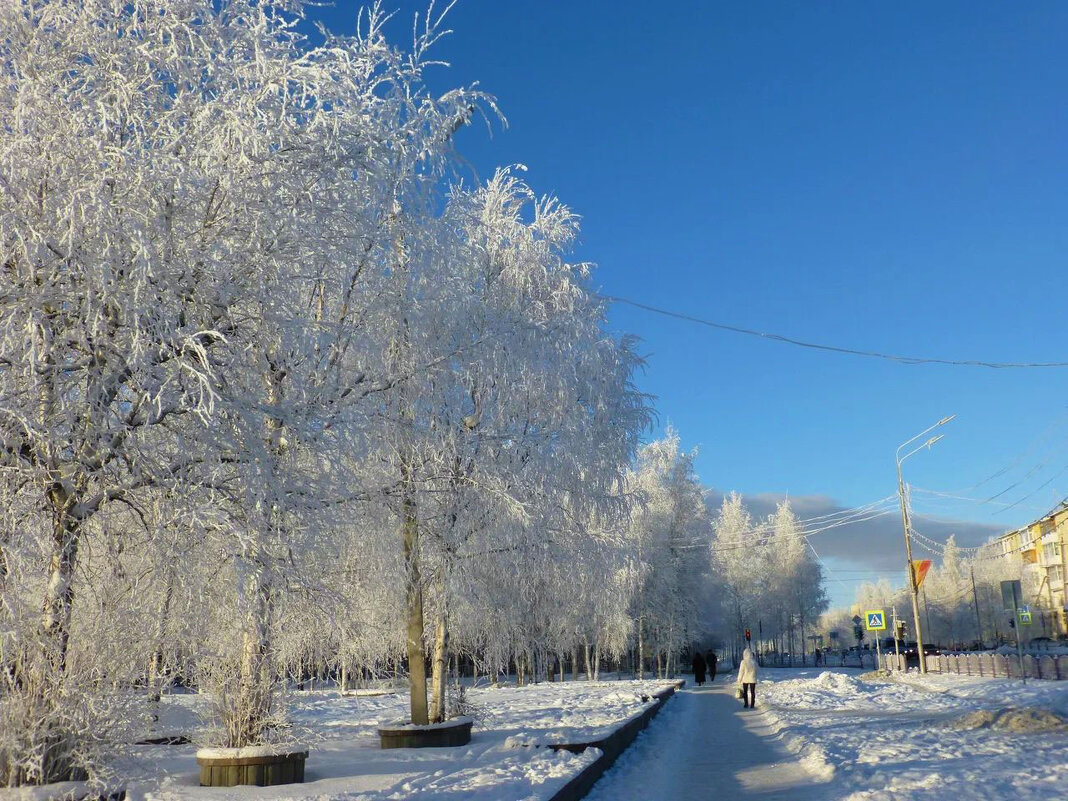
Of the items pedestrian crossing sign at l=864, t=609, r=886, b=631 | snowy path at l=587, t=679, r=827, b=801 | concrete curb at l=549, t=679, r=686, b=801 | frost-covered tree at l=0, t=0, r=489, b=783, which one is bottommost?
snowy path at l=587, t=679, r=827, b=801

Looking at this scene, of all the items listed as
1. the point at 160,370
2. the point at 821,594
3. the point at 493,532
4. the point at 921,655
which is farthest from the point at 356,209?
the point at 821,594

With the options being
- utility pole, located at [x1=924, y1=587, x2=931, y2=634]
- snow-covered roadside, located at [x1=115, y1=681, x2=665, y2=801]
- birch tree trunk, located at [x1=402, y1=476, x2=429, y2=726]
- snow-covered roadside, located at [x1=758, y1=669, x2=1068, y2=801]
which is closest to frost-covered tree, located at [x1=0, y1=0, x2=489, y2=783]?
snow-covered roadside, located at [x1=115, y1=681, x2=665, y2=801]

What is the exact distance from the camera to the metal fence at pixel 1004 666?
29.1 m

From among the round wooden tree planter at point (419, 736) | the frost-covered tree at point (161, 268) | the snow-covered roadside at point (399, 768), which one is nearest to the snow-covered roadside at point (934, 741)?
the snow-covered roadside at point (399, 768)

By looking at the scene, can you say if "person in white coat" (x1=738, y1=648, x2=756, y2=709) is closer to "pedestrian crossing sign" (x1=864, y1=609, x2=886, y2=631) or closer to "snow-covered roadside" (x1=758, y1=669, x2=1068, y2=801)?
"snow-covered roadside" (x1=758, y1=669, x2=1068, y2=801)

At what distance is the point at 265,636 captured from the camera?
9.78m

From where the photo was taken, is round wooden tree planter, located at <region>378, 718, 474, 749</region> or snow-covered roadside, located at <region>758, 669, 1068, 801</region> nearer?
snow-covered roadside, located at <region>758, 669, 1068, 801</region>

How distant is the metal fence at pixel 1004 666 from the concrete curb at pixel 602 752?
1780 cm

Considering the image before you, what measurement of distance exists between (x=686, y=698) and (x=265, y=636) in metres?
26.9

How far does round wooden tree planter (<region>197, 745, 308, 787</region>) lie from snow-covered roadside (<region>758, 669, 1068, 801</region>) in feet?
19.1

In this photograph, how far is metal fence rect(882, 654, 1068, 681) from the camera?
2912cm

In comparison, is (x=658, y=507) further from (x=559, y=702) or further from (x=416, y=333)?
(x=416, y=333)

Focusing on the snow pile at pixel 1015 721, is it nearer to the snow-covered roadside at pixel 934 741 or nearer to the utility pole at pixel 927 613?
the snow-covered roadside at pixel 934 741

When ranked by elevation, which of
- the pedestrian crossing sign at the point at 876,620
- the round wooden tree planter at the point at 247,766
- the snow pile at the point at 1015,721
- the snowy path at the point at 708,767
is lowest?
the snowy path at the point at 708,767
